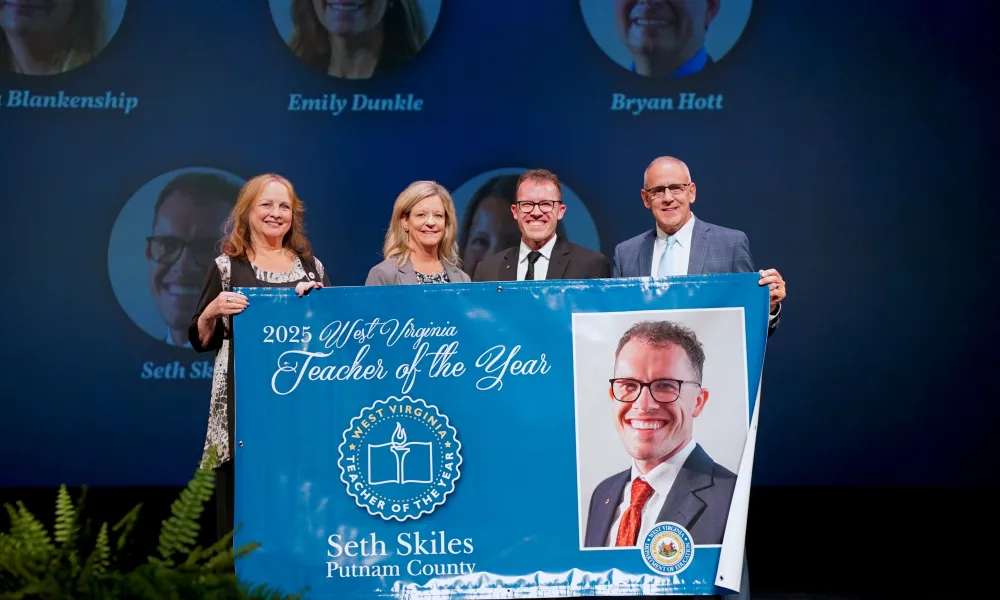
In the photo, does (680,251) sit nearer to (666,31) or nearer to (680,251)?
(680,251)

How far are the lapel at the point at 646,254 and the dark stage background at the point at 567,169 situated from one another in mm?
1745

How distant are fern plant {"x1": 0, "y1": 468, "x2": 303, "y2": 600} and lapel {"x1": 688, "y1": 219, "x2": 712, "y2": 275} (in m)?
2.03

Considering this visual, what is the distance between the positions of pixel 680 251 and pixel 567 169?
1.92 metres

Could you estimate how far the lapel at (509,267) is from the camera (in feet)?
11.9

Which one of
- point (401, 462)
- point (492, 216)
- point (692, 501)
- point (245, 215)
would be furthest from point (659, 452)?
point (492, 216)

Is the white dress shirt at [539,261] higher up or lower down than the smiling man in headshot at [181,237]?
lower down

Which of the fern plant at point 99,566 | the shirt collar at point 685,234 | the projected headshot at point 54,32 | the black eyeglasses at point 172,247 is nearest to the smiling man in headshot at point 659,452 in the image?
the shirt collar at point 685,234

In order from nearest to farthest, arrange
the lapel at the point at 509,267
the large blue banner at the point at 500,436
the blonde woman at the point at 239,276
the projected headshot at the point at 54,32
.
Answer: the large blue banner at the point at 500,436 < the blonde woman at the point at 239,276 < the lapel at the point at 509,267 < the projected headshot at the point at 54,32

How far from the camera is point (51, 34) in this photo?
5.11m

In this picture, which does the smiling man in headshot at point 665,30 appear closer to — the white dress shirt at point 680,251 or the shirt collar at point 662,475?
the white dress shirt at point 680,251

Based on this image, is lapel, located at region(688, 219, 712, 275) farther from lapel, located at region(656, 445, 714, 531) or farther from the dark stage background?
the dark stage background

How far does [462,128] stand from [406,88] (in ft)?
1.16

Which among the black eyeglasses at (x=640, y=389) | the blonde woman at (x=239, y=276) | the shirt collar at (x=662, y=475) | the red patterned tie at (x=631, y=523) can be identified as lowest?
the red patterned tie at (x=631, y=523)

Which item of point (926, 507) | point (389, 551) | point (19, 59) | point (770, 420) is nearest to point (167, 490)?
point (19, 59)
